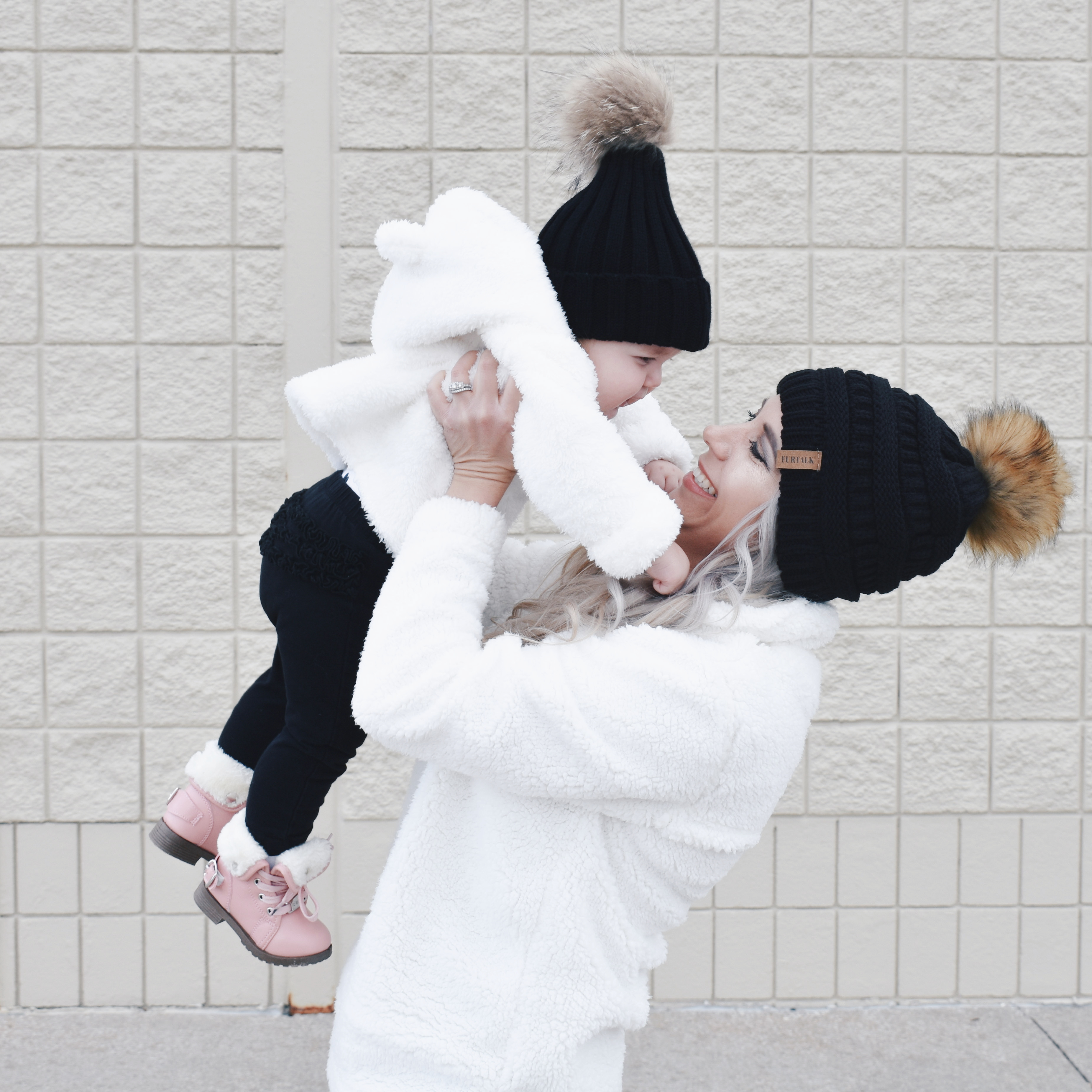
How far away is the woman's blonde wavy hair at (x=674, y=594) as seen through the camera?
54.7 inches

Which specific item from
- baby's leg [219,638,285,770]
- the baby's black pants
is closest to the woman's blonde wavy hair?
the baby's black pants

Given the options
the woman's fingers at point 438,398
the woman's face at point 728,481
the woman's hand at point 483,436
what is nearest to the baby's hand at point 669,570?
the woman's face at point 728,481

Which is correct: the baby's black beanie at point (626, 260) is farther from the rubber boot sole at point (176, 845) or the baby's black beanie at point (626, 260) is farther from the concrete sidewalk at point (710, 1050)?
the concrete sidewalk at point (710, 1050)

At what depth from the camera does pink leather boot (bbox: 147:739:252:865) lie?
68.3 inches

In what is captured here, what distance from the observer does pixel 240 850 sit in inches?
62.0

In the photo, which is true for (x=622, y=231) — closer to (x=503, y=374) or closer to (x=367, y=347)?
(x=503, y=374)

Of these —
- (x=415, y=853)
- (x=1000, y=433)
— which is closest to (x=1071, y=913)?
(x=1000, y=433)

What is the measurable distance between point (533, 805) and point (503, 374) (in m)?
0.58

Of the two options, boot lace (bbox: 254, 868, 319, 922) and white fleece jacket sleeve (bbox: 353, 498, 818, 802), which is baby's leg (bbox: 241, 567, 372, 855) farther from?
white fleece jacket sleeve (bbox: 353, 498, 818, 802)

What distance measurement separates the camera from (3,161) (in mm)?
2947

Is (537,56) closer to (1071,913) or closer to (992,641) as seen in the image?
(992,641)

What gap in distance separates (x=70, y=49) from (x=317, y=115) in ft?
2.36

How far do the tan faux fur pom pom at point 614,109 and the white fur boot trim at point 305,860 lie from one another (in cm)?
111

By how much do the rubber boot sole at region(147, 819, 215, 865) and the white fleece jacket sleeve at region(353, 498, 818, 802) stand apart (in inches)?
26.4
